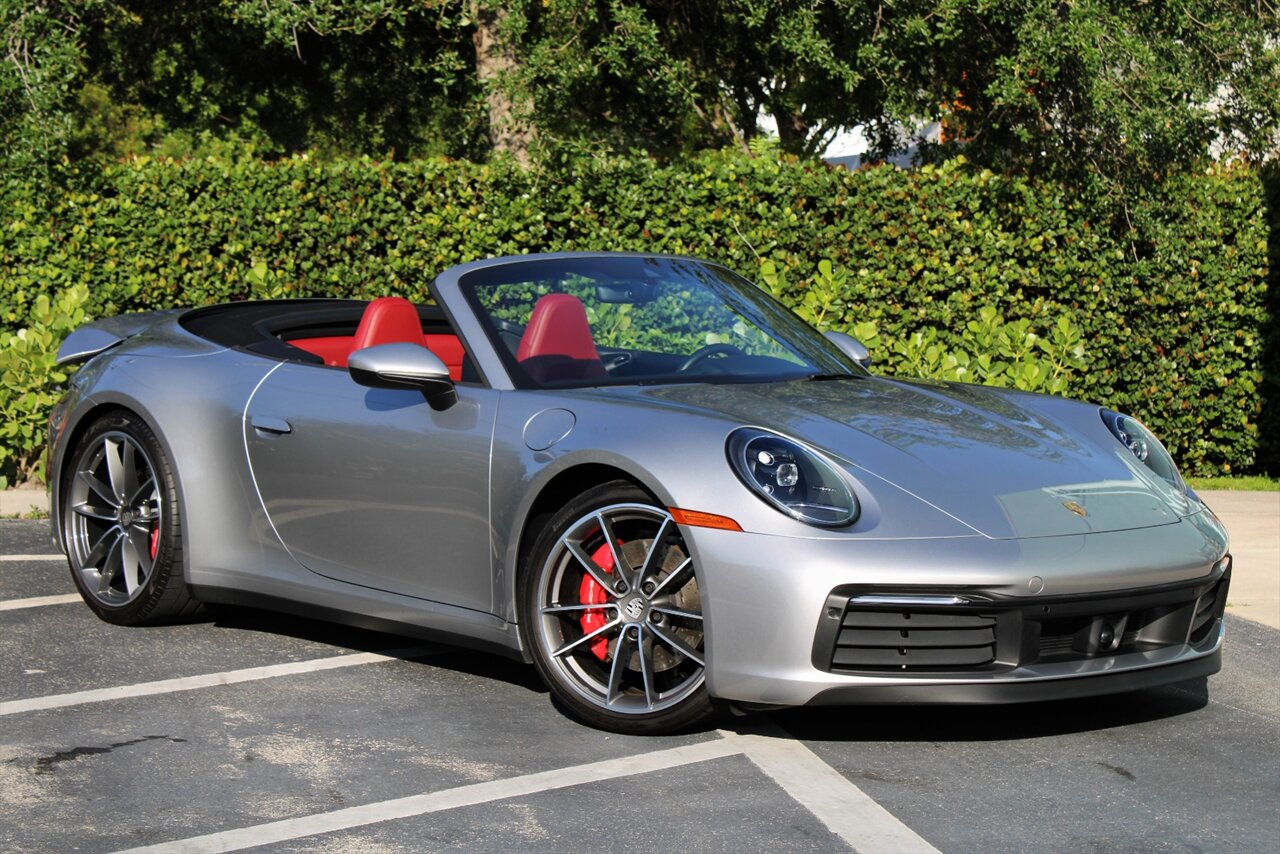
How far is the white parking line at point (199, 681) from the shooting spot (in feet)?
17.0

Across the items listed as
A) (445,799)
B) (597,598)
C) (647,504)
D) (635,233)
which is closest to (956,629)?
(647,504)

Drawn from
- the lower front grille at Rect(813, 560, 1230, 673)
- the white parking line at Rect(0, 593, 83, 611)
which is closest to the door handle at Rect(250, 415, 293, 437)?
the white parking line at Rect(0, 593, 83, 611)

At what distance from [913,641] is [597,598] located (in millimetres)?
940

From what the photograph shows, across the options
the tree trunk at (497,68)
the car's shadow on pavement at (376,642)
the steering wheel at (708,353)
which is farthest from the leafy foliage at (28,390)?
the steering wheel at (708,353)

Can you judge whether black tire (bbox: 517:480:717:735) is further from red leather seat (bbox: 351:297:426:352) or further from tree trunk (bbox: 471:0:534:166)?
tree trunk (bbox: 471:0:534:166)

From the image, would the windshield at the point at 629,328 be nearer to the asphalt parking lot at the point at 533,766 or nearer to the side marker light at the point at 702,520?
the side marker light at the point at 702,520

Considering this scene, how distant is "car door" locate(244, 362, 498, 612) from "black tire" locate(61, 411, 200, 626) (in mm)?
521

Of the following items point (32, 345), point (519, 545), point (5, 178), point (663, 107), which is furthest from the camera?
point (663, 107)

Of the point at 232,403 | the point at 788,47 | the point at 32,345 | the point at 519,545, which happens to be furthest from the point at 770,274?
the point at 519,545

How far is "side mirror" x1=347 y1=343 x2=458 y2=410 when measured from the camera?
5156mm

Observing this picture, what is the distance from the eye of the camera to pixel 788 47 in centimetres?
1220

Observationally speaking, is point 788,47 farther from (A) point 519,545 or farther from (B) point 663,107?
(A) point 519,545

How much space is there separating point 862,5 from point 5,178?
5732 mm

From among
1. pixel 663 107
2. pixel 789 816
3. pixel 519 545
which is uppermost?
pixel 663 107
